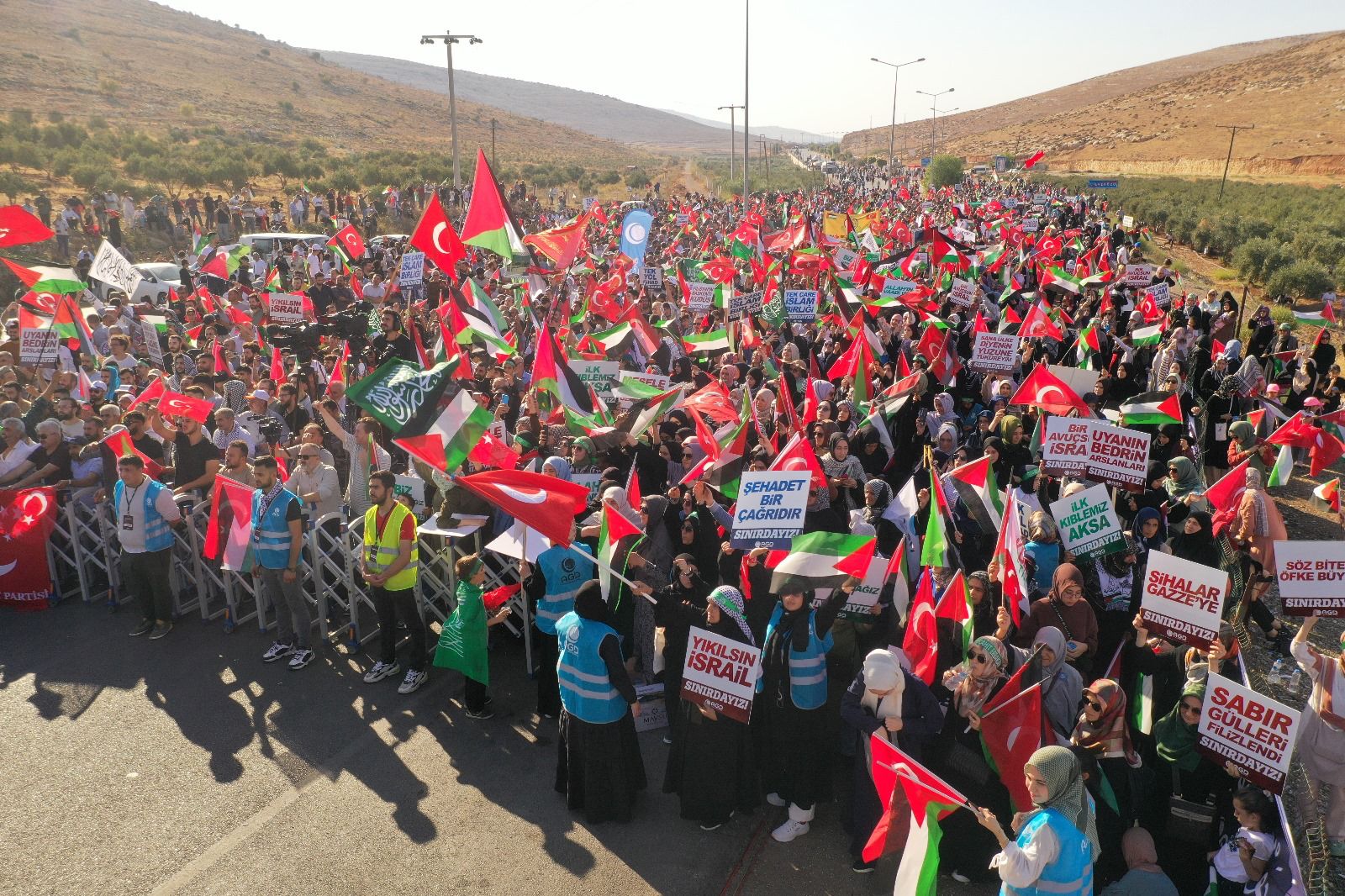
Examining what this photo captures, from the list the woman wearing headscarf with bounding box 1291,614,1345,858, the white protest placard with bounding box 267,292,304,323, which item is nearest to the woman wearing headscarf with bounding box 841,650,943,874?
the woman wearing headscarf with bounding box 1291,614,1345,858

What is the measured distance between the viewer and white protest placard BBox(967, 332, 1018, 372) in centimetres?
1250

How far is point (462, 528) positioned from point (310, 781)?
88.2 inches

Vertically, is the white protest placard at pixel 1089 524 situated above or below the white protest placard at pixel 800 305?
below

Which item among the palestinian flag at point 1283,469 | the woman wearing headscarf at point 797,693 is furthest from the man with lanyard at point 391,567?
the palestinian flag at point 1283,469

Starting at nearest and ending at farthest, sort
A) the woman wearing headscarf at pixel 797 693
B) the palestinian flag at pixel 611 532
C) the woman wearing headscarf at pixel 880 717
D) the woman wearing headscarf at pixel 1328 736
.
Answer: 1. the woman wearing headscarf at pixel 880 717
2. the woman wearing headscarf at pixel 1328 736
3. the woman wearing headscarf at pixel 797 693
4. the palestinian flag at pixel 611 532

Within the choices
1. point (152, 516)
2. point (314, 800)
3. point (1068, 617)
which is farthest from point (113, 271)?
point (1068, 617)

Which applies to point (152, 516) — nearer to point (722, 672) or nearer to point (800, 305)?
point (722, 672)

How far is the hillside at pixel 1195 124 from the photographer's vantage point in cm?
8225

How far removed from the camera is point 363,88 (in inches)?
4392

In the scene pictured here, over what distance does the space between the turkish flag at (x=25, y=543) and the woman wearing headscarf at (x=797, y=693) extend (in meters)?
7.37

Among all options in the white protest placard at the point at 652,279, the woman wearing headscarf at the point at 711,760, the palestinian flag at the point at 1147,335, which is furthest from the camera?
the white protest placard at the point at 652,279

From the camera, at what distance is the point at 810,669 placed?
5859mm

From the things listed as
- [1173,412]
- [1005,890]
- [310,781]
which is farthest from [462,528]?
[1173,412]

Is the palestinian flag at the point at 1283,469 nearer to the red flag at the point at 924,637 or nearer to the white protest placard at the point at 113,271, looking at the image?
the red flag at the point at 924,637
